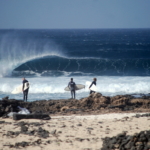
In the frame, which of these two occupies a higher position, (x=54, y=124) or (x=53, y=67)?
(x=53, y=67)

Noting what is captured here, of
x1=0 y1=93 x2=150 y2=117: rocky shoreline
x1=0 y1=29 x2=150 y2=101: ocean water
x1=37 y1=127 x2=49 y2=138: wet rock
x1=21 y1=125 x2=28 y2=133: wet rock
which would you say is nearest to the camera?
x1=37 y1=127 x2=49 y2=138: wet rock

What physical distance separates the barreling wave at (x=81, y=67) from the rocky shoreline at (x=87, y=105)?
15.3 metres

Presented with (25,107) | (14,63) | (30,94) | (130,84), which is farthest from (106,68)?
(25,107)

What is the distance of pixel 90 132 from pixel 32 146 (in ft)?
6.54

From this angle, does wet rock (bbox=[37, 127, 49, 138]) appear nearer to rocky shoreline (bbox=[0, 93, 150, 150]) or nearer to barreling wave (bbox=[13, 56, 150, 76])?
rocky shoreline (bbox=[0, 93, 150, 150])

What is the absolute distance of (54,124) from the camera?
447 inches

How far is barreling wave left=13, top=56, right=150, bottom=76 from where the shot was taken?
32.0 m

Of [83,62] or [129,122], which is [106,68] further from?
[129,122]

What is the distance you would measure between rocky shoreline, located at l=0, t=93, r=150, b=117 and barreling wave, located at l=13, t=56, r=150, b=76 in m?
15.3

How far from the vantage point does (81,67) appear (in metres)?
35.0

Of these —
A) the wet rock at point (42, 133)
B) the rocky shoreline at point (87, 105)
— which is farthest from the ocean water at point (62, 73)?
the wet rock at point (42, 133)

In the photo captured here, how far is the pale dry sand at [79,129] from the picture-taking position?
9227mm

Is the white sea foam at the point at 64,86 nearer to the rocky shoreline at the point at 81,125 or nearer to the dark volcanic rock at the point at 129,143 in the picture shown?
the rocky shoreline at the point at 81,125

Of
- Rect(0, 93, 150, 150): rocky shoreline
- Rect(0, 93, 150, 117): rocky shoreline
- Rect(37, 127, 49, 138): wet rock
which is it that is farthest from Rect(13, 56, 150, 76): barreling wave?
Rect(37, 127, 49, 138): wet rock
